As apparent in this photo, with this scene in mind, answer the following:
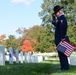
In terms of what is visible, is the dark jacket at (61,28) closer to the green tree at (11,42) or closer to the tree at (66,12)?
the tree at (66,12)

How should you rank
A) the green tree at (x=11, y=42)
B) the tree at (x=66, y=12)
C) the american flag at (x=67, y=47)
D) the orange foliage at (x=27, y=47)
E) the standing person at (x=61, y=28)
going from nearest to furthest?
1. the american flag at (x=67, y=47)
2. the standing person at (x=61, y=28)
3. the tree at (x=66, y=12)
4. the orange foliage at (x=27, y=47)
5. the green tree at (x=11, y=42)

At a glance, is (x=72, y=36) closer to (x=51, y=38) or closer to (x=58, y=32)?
(x=51, y=38)

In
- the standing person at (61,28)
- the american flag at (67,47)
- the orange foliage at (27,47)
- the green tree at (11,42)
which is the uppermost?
the green tree at (11,42)

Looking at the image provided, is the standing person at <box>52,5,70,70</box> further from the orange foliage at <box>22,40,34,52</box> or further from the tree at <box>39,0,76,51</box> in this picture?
the orange foliage at <box>22,40,34,52</box>

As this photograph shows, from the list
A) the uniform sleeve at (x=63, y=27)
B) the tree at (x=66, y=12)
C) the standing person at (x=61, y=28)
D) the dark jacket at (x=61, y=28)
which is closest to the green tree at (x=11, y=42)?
the tree at (x=66, y=12)

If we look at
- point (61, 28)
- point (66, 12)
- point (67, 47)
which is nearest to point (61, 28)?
point (61, 28)

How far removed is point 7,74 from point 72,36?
2317 inches

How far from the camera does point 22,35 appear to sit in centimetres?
13138

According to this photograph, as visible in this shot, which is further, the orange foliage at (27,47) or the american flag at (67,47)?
→ the orange foliage at (27,47)

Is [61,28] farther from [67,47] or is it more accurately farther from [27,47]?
[27,47]

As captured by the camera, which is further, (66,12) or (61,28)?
(66,12)

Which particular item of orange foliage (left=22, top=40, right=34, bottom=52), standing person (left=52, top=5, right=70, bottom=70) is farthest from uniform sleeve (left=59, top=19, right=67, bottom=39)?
orange foliage (left=22, top=40, right=34, bottom=52)

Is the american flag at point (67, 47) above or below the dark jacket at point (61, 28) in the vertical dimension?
below

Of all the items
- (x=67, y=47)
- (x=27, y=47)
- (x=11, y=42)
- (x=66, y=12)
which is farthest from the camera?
(x=11, y=42)
